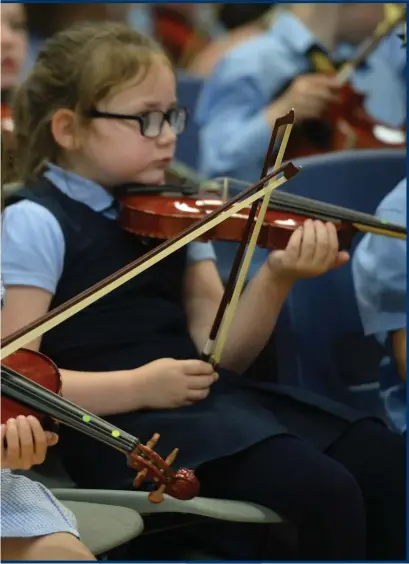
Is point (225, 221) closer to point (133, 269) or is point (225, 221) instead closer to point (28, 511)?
point (133, 269)

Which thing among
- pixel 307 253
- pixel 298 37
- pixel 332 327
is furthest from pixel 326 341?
pixel 298 37

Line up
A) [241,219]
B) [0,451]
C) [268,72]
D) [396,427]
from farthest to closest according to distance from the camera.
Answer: [268,72], [396,427], [241,219], [0,451]

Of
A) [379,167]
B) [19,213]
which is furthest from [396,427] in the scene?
[19,213]

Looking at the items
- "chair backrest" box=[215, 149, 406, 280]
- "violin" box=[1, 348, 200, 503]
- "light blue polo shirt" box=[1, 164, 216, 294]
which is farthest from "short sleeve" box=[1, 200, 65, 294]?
"chair backrest" box=[215, 149, 406, 280]

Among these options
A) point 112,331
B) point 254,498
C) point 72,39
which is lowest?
point 254,498

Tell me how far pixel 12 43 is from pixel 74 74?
0.06 m

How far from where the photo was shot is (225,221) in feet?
2.56

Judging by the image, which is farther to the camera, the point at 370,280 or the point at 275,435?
the point at 370,280

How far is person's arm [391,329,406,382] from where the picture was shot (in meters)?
0.89

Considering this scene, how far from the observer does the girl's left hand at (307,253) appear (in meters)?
0.81

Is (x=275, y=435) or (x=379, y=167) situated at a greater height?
(x=379, y=167)

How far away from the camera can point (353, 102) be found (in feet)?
3.80

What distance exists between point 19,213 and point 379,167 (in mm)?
371

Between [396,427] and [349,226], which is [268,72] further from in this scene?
[396,427]
